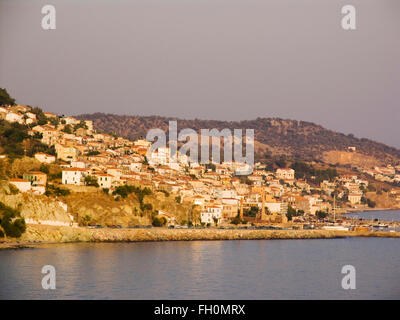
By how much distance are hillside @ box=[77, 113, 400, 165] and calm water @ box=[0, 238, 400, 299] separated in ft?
338

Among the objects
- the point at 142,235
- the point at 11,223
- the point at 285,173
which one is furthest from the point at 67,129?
the point at 285,173

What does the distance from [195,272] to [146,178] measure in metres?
26.8

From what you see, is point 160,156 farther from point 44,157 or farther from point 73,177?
point 73,177

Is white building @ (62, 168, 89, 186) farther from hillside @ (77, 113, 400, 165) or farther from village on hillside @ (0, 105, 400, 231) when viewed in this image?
hillside @ (77, 113, 400, 165)

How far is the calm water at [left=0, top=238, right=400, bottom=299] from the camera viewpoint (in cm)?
2333

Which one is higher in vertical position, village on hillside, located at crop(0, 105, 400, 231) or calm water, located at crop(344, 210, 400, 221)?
village on hillside, located at crop(0, 105, 400, 231)

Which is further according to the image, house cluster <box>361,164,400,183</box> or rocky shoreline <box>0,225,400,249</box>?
house cluster <box>361,164,400,183</box>

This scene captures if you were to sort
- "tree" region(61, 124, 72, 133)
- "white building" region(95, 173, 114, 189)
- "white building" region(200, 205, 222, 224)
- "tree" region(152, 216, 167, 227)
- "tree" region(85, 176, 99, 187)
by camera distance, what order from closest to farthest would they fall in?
1. "tree" region(152, 216, 167, 227)
2. "tree" region(85, 176, 99, 187)
3. "white building" region(95, 173, 114, 189)
4. "white building" region(200, 205, 222, 224)
5. "tree" region(61, 124, 72, 133)

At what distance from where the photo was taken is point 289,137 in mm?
167000

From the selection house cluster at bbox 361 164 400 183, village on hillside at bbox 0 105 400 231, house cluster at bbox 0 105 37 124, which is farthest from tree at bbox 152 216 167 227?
house cluster at bbox 361 164 400 183

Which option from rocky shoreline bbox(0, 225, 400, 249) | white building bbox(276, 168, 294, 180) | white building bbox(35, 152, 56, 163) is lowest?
rocky shoreline bbox(0, 225, 400, 249)

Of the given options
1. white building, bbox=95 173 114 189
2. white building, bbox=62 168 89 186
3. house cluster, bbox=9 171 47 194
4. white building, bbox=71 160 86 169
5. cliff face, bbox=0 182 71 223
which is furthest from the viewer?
white building, bbox=71 160 86 169
